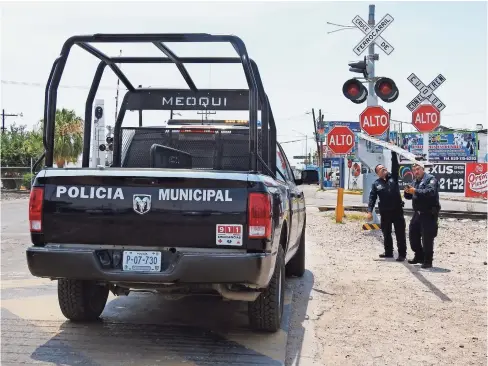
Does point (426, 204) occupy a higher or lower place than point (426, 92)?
lower

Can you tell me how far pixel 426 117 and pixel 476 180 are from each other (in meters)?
21.7

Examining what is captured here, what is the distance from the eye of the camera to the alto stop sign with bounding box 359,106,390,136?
13.9 metres

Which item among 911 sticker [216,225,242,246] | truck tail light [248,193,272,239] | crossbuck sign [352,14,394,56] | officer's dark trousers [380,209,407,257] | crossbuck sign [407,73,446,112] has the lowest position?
officer's dark trousers [380,209,407,257]

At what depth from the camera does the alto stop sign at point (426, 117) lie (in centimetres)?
1295

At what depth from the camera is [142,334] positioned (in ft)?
18.1

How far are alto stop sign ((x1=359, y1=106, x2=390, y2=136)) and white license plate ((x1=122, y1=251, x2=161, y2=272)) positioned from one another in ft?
32.4

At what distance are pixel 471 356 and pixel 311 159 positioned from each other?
4747 inches

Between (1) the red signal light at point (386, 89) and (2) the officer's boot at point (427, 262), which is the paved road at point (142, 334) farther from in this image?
(1) the red signal light at point (386, 89)

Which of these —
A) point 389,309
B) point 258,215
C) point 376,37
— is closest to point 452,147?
point 376,37

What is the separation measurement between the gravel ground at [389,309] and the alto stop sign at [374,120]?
3.24 metres

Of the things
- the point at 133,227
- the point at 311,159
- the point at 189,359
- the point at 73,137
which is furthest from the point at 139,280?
the point at 311,159

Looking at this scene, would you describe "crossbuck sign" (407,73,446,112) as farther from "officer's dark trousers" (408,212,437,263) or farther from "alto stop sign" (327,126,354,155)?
"officer's dark trousers" (408,212,437,263)

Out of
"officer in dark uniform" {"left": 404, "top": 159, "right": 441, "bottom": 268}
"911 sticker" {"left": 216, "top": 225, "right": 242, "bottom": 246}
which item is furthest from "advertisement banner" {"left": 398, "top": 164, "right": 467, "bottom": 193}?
"911 sticker" {"left": 216, "top": 225, "right": 242, "bottom": 246}

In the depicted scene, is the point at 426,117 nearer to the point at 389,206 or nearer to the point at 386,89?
the point at 386,89
